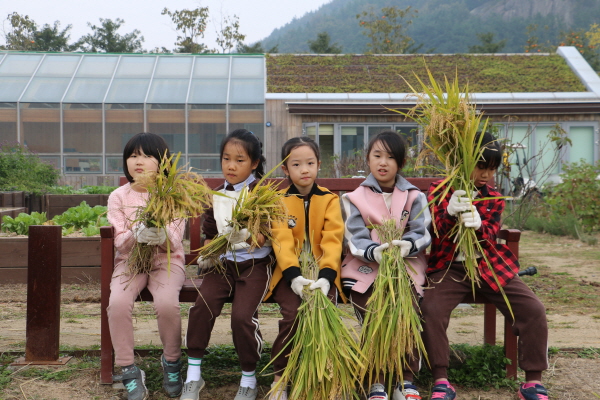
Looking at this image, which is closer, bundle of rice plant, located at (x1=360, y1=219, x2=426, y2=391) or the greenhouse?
bundle of rice plant, located at (x1=360, y1=219, x2=426, y2=391)

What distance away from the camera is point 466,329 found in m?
4.21

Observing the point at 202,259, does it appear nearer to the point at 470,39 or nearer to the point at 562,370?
the point at 562,370

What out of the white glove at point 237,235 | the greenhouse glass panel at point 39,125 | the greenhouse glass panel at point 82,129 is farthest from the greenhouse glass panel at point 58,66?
the white glove at point 237,235

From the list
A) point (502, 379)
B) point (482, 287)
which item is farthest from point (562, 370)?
point (482, 287)

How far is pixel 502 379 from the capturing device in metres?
3.08

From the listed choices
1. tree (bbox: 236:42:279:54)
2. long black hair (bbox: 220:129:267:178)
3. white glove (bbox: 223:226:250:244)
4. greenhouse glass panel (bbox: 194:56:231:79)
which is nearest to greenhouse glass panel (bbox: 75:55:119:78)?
greenhouse glass panel (bbox: 194:56:231:79)

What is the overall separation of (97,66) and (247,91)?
456cm

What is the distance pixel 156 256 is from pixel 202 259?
30cm

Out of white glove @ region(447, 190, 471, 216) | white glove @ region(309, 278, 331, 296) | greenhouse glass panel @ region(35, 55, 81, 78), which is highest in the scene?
greenhouse glass panel @ region(35, 55, 81, 78)

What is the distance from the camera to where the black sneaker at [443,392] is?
277 centimetres

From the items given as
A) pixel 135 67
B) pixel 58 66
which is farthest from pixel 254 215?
pixel 58 66

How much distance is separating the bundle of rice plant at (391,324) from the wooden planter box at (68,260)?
11.3 feet

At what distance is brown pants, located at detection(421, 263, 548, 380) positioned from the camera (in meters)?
2.83

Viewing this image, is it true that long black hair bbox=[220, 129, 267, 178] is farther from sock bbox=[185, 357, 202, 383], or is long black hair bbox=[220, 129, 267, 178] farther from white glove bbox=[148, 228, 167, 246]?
sock bbox=[185, 357, 202, 383]
